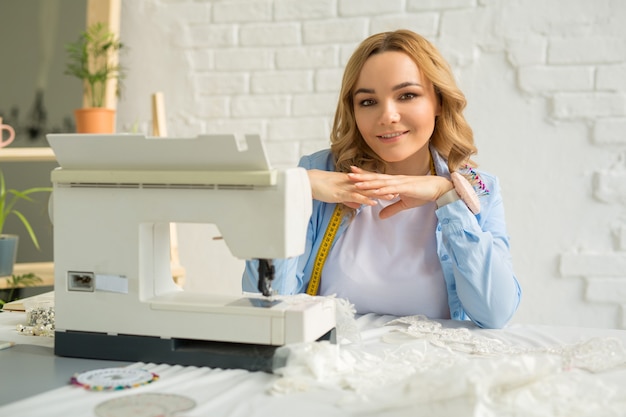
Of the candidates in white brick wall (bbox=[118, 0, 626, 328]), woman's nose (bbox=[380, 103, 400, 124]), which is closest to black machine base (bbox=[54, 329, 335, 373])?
woman's nose (bbox=[380, 103, 400, 124])

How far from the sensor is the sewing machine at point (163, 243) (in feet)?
4.17

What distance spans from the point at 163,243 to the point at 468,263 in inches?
31.3

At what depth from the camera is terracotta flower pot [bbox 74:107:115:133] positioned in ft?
10.2

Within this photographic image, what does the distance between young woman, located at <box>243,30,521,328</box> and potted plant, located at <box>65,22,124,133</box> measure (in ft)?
4.55

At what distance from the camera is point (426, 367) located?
1.24 m

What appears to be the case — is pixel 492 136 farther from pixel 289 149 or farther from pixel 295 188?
pixel 295 188

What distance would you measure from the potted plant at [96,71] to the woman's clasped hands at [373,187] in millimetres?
1549

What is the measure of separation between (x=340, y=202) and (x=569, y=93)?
53.6 inches

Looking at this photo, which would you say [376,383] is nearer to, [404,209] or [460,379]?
[460,379]

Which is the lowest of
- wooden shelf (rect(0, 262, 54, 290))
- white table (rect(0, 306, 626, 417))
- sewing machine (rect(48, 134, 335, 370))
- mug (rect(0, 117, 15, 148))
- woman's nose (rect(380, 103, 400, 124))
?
wooden shelf (rect(0, 262, 54, 290))

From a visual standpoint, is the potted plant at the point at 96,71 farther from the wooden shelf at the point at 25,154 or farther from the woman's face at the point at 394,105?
the woman's face at the point at 394,105

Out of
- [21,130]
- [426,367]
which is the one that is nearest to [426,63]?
[426,367]

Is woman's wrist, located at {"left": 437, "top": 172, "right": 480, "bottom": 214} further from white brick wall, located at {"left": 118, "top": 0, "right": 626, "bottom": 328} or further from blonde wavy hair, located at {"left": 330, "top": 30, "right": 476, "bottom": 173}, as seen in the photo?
white brick wall, located at {"left": 118, "top": 0, "right": 626, "bottom": 328}

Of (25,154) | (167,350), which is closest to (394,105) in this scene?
(167,350)
